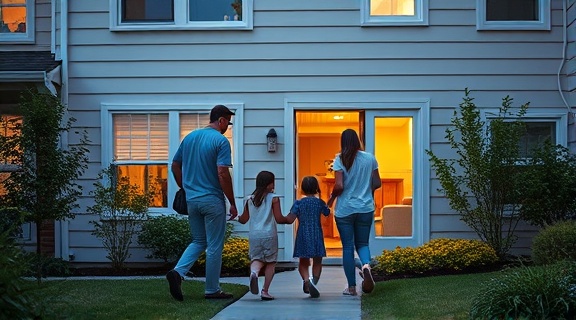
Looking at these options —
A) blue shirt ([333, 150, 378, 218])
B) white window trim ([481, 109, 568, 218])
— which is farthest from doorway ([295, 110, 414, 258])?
blue shirt ([333, 150, 378, 218])

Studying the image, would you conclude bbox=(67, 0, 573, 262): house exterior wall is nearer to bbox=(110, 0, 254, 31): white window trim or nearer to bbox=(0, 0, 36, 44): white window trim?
bbox=(110, 0, 254, 31): white window trim

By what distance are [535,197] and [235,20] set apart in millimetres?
4676

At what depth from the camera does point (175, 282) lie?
24.4 feet

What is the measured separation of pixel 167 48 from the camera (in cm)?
1117

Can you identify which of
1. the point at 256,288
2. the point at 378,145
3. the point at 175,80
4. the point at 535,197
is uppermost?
the point at 175,80

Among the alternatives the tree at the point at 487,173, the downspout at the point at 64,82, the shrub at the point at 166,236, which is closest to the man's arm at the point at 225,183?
the shrub at the point at 166,236

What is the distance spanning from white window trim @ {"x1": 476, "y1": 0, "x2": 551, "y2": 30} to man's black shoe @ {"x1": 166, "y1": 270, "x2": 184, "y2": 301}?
583 cm

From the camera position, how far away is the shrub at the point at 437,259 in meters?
9.48

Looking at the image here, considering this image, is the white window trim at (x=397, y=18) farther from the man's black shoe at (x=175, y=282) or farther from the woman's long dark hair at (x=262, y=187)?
the man's black shoe at (x=175, y=282)

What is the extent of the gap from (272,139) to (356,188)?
315 cm

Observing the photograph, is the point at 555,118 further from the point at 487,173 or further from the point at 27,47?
the point at 27,47

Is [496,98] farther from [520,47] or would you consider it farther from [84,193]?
[84,193]

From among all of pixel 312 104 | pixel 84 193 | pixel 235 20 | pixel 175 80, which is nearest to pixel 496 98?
pixel 312 104

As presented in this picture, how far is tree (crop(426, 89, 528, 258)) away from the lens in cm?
1016
